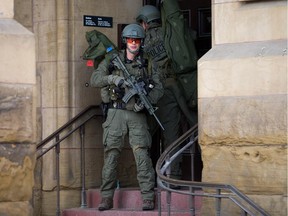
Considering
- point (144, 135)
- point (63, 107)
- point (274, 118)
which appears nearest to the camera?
point (274, 118)

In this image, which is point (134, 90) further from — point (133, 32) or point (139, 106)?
point (133, 32)

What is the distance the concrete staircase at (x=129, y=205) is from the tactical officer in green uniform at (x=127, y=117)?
0.13 m

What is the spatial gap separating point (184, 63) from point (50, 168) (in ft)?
6.23

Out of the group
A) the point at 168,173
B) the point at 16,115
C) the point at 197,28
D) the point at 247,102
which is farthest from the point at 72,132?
the point at 247,102

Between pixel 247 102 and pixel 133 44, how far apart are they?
7.54 feet

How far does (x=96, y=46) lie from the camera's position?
13.0m

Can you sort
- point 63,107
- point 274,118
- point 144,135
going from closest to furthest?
1. point 274,118
2. point 144,135
3. point 63,107

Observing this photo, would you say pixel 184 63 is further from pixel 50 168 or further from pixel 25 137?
pixel 25 137

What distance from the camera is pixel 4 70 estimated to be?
10594 millimetres

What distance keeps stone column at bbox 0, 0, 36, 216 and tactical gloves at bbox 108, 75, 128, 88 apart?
1642 millimetres

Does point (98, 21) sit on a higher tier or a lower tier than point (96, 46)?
higher

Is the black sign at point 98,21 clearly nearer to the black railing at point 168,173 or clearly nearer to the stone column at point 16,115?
the black railing at point 168,173

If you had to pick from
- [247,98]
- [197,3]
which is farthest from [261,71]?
[197,3]

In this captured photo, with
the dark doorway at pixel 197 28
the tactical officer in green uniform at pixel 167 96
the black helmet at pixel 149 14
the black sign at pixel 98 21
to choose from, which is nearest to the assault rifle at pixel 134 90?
the tactical officer in green uniform at pixel 167 96
